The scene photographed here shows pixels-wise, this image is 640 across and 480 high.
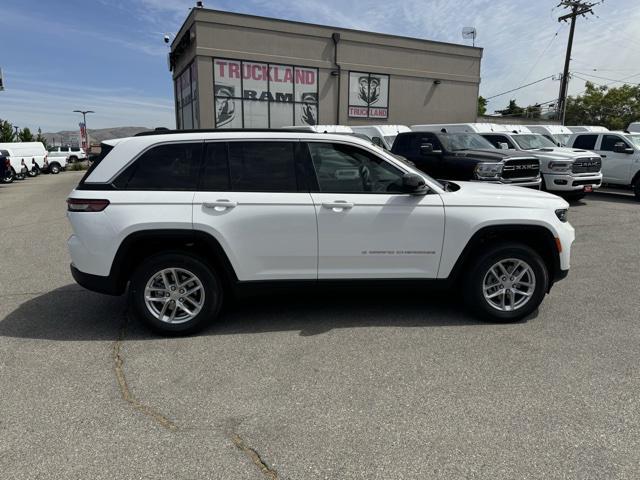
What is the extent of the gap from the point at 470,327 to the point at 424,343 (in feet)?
2.05

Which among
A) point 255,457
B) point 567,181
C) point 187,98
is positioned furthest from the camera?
point 187,98

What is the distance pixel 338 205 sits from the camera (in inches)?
165

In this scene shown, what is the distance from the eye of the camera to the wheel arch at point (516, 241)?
442 centimetres

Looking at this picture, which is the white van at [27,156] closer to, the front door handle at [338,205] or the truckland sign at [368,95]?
the truckland sign at [368,95]

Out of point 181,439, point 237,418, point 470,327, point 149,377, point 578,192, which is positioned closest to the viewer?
point 181,439

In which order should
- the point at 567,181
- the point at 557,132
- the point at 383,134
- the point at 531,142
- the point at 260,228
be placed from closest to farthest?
the point at 260,228 → the point at 567,181 → the point at 531,142 → the point at 383,134 → the point at 557,132

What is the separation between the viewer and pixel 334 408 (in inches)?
122

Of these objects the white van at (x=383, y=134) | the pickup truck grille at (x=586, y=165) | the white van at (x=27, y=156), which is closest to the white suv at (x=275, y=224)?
the pickup truck grille at (x=586, y=165)

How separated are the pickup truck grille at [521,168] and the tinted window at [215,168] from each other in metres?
7.85

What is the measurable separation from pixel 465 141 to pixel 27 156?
1137 inches

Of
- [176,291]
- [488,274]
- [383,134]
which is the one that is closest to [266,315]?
[176,291]

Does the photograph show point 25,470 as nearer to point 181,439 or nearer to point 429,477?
point 181,439

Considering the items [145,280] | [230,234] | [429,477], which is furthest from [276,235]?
[429,477]

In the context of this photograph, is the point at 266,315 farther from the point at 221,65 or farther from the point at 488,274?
the point at 221,65
